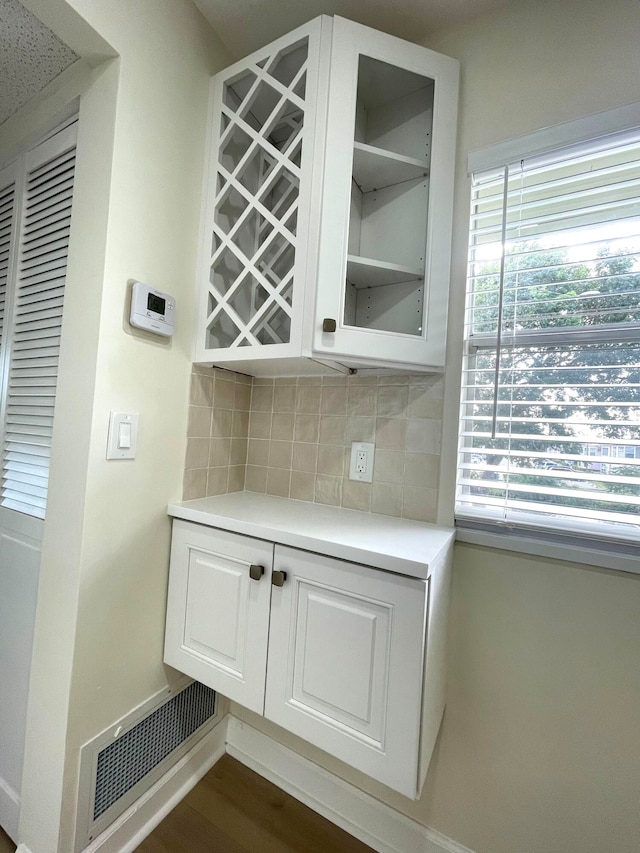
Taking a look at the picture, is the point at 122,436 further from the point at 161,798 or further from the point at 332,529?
the point at 161,798

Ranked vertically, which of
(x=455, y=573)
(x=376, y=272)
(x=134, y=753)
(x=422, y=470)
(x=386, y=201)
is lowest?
(x=134, y=753)

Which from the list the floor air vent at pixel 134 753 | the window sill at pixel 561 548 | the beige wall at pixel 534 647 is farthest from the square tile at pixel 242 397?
→ the floor air vent at pixel 134 753

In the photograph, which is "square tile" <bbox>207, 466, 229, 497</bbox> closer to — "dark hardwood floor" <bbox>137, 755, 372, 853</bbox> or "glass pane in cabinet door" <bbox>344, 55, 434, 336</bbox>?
"glass pane in cabinet door" <bbox>344, 55, 434, 336</bbox>

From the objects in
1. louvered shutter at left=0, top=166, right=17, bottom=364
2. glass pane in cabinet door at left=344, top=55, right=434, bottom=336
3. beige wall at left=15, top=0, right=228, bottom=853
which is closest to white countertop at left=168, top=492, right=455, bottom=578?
beige wall at left=15, top=0, right=228, bottom=853

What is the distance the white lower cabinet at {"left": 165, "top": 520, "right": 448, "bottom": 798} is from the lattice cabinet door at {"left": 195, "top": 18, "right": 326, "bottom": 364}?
2.02 ft

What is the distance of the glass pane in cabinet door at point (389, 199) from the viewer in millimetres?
1160

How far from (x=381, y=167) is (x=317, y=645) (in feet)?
4.65

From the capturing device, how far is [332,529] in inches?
41.3

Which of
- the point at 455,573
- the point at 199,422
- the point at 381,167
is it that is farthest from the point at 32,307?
the point at 455,573

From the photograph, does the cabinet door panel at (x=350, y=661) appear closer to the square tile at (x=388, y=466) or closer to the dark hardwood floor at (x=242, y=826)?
the square tile at (x=388, y=466)

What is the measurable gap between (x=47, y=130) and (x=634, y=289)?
1.90 metres

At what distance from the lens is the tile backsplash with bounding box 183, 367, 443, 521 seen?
3.97ft

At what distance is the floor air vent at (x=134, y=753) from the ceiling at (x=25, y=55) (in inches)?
80.0

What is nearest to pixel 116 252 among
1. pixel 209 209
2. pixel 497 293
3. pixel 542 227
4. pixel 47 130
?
pixel 209 209
